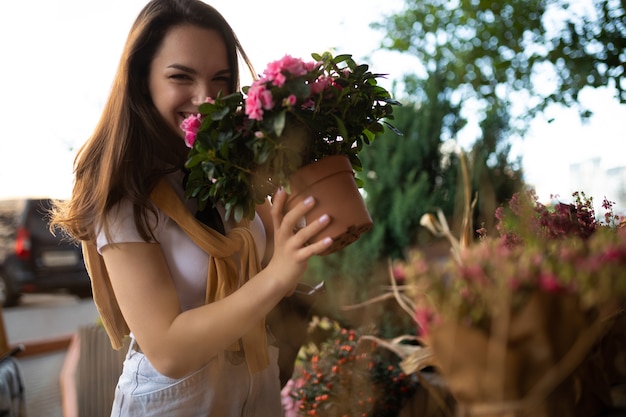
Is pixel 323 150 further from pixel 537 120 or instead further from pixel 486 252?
pixel 537 120

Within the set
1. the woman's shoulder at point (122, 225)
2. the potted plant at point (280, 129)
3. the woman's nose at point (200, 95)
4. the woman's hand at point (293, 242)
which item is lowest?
the woman's hand at point (293, 242)

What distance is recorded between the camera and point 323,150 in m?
0.91

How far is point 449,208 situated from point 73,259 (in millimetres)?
5038

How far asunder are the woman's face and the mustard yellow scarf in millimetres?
145

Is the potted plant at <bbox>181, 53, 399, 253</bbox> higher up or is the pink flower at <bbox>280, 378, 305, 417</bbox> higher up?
→ the potted plant at <bbox>181, 53, 399, 253</bbox>

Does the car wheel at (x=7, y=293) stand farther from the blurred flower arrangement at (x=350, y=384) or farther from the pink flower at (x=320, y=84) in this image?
the pink flower at (x=320, y=84)

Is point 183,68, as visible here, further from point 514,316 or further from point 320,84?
point 514,316

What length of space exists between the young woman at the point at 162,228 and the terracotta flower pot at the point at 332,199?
0.14m

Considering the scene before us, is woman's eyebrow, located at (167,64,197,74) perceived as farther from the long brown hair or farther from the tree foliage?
the tree foliage

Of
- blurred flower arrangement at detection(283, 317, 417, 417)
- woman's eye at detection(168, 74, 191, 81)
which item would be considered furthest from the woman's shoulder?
blurred flower arrangement at detection(283, 317, 417, 417)

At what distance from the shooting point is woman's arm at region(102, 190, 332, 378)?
828 mm

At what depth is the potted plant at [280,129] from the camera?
31.6 inches

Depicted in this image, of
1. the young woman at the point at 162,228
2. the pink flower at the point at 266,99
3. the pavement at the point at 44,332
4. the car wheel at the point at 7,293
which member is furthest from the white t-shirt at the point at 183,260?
the car wheel at the point at 7,293

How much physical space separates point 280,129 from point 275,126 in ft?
0.04
